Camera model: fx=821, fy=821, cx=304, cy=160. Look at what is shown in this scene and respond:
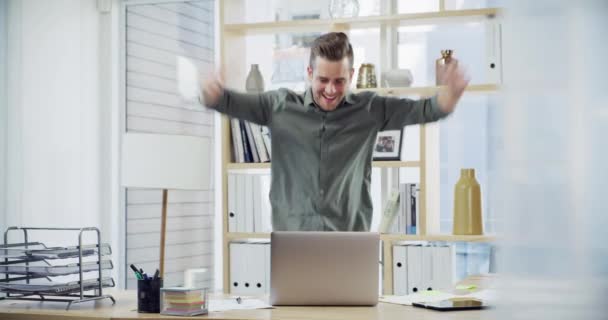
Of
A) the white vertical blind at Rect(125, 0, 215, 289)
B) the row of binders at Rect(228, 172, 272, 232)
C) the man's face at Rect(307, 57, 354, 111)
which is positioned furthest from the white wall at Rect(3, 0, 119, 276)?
the man's face at Rect(307, 57, 354, 111)

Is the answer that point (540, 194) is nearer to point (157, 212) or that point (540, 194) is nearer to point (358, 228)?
point (358, 228)

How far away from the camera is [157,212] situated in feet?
16.2

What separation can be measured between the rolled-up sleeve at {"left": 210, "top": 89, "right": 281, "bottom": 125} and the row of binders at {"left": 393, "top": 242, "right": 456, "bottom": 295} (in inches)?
43.3

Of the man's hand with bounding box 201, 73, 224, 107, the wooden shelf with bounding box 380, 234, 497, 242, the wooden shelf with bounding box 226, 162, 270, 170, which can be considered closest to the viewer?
the man's hand with bounding box 201, 73, 224, 107

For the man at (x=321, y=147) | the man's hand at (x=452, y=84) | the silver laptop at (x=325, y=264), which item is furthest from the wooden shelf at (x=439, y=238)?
the silver laptop at (x=325, y=264)

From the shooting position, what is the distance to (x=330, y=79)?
2896 mm

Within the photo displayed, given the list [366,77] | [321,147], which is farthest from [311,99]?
[366,77]

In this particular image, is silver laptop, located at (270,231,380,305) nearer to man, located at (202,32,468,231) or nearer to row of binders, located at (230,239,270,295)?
man, located at (202,32,468,231)

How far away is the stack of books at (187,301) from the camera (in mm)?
2295

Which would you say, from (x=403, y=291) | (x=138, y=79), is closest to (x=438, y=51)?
(x=403, y=291)

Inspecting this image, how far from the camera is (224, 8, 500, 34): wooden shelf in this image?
388 cm

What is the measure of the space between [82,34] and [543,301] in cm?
376

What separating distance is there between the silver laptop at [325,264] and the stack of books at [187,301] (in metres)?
0.21

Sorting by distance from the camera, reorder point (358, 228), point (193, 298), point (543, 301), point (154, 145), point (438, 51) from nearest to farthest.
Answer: point (543, 301) → point (193, 298) → point (154, 145) → point (358, 228) → point (438, 51)
